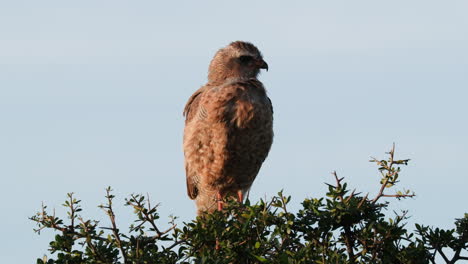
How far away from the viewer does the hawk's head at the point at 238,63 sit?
36.7ft

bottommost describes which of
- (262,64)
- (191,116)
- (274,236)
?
(274,236)

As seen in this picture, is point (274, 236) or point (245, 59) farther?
point (245, 59)

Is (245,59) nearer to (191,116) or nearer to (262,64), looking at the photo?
(262,64)

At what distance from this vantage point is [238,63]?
1121 cm

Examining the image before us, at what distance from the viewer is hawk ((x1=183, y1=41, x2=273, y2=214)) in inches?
404

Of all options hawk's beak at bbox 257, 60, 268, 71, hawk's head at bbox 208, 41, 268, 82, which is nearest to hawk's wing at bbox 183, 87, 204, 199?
hawk's head at bbox 208, 41, 268, 82

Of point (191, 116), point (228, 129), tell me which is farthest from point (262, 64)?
point (228, 129)

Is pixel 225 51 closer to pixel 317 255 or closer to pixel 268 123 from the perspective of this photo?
pixel 268 123

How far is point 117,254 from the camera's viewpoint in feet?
21.8

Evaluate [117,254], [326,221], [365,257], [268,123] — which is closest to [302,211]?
[326,221]

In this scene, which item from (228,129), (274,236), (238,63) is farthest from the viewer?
(238,63)

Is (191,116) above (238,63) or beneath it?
beneath

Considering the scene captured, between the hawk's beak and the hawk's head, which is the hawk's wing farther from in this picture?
the hawk's beak

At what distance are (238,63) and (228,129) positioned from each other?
143 cm
